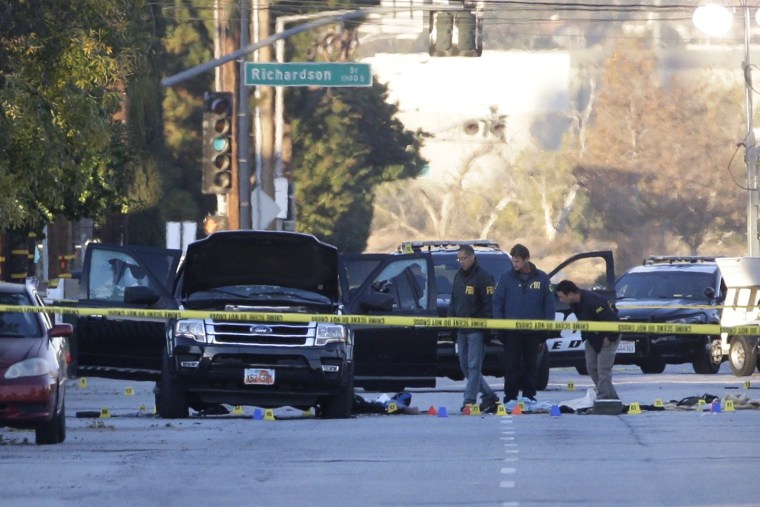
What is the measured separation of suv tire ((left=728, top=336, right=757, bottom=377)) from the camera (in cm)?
2630

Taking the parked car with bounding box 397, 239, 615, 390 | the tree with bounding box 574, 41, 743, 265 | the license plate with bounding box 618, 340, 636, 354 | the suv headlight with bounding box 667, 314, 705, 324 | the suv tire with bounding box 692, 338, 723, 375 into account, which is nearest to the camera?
the parked car with bounding box 397, 239, 615, 390

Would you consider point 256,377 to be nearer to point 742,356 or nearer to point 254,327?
point 254,327

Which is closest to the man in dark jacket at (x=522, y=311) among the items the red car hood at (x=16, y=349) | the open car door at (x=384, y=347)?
the open car door at (x=384, y=347)

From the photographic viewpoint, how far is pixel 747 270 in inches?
1048

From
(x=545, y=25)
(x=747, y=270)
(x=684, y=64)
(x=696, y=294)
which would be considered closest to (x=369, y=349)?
(x=747, y=270)

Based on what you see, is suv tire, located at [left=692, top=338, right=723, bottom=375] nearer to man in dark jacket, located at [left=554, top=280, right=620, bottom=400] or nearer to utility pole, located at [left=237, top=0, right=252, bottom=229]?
utility pole, located at [left=237, top=0, right=252, bottom=229]

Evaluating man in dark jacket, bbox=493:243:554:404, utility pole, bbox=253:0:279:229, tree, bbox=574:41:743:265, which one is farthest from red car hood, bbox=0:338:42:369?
tree, bbox=574:41:743:265

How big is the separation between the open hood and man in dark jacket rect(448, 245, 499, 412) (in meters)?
1.60

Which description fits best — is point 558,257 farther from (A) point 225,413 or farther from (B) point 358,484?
(B) point 358,484

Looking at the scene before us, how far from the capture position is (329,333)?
17453mm

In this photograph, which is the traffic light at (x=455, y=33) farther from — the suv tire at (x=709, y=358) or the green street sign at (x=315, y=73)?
the suv tire at (x=709, y=358)

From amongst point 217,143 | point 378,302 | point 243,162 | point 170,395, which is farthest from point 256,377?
point 243,162

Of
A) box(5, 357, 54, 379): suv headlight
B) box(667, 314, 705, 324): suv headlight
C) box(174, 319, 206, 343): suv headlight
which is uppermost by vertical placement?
box(174, 319, 206, 343): suv headlight

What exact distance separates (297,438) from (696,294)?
48.3 feet
